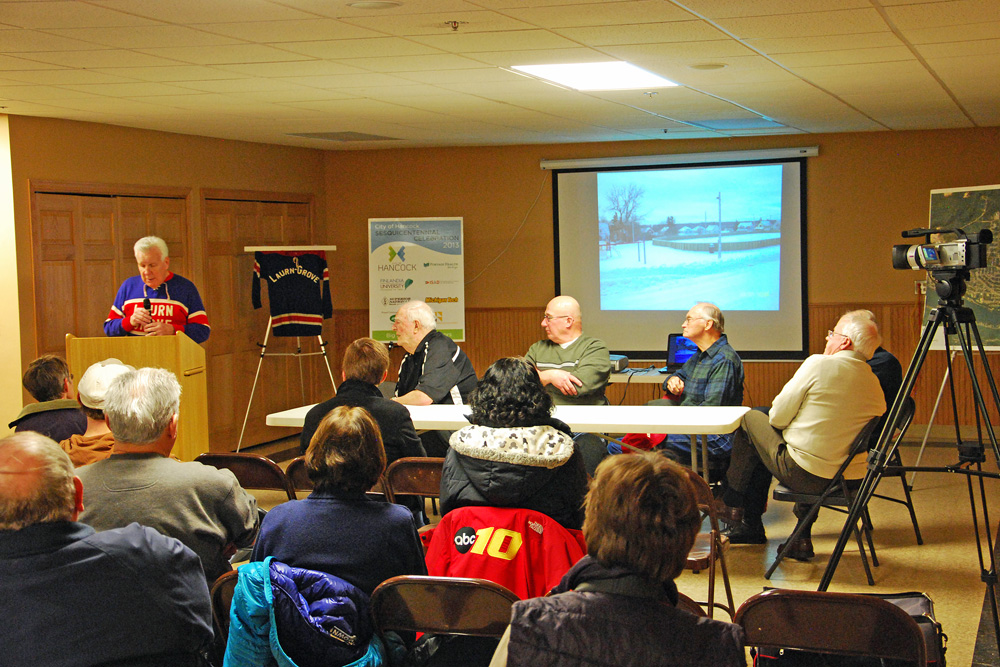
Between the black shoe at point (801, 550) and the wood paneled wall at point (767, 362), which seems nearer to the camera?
the black shoe at point (801, 550)

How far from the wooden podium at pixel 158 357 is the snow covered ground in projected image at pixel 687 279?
14.7ft

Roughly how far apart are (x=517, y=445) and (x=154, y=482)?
1031mm

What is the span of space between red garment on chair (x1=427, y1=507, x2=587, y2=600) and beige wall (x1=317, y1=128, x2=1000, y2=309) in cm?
621

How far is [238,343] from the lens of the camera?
7840mm

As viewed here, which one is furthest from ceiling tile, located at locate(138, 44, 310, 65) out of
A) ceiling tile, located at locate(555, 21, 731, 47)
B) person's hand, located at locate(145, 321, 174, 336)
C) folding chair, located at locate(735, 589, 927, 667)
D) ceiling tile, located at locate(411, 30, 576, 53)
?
folding chair, located at locate(735, 589, 927, 667)

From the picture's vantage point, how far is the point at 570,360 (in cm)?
534

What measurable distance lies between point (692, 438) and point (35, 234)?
14.9ft

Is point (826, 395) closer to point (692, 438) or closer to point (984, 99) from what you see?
point (692, 438)

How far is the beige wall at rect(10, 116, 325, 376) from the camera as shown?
6031mm

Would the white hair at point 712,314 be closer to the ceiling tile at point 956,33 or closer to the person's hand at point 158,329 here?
the ceiling tile at point 956,33

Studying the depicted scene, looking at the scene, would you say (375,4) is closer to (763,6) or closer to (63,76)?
(763,6)

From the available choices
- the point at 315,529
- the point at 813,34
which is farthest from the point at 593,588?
the point at 813,34

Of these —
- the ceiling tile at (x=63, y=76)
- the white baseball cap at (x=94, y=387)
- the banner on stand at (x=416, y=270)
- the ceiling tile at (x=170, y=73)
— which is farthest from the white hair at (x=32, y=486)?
the banner on stand at (x=416, y=270)

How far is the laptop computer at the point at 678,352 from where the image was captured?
24.0ft
